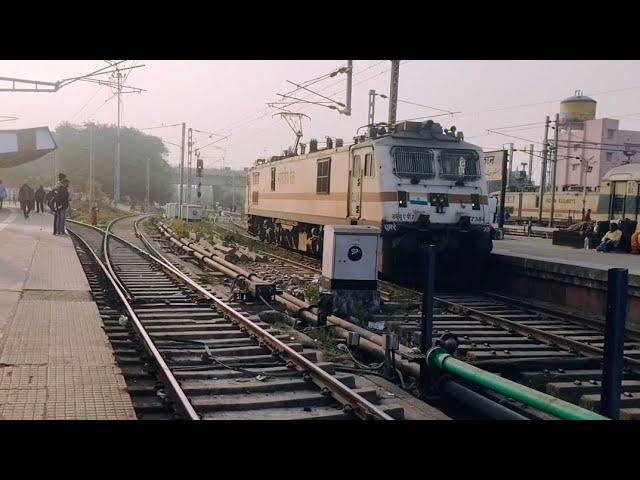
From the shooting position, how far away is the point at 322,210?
60.4 feet

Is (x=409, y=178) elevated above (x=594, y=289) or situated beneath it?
elevated above

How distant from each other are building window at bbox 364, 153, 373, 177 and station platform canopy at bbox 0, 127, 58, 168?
61.8 ft

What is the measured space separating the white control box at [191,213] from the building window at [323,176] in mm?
19307

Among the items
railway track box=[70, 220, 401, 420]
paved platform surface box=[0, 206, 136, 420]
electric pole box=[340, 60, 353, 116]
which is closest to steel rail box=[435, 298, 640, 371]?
railway track box=[70, 220, 401, 420]

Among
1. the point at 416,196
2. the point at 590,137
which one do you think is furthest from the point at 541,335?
the point at 590,137

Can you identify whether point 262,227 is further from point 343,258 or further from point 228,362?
point 228,362

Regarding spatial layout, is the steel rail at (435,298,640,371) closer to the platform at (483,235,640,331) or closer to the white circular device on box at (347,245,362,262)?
the platform at (483,235,640,331)

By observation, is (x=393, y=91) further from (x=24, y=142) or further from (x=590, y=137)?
(x=590, y=137)

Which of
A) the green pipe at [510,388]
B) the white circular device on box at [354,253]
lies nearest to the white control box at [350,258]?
the white circular device on box at [354,253]

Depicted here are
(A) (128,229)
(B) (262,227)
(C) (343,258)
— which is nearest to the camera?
(C) (343,258)

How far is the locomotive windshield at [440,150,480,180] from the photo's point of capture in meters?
15.6

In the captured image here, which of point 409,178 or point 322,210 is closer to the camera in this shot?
point 409,178

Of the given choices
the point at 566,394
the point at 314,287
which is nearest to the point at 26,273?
the point at 314,287
